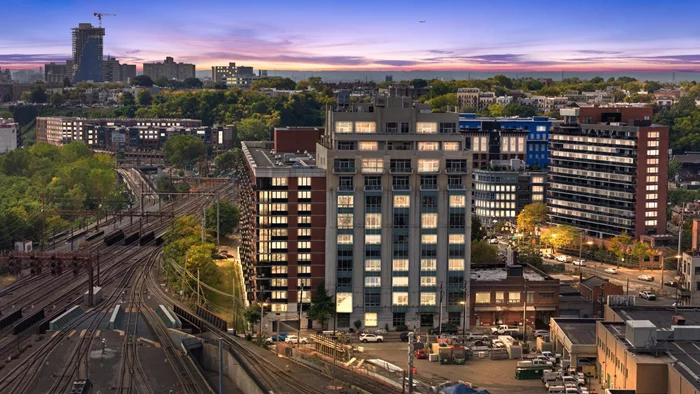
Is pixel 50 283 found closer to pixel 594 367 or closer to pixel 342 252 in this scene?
pixel 342 252

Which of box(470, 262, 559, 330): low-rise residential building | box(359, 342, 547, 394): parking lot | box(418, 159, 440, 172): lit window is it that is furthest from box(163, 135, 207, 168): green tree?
box(359, 342, 547, 394): parking lot

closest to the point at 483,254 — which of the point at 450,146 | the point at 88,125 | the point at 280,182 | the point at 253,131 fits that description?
the point at 450,146

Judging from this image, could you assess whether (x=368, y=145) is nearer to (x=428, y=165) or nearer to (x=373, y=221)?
(x=428, y=165)

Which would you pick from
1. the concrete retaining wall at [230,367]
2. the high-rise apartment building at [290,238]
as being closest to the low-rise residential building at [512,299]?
the high-rise apartment building at [290,238]

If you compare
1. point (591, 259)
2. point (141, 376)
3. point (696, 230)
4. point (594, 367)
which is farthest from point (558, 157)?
point (141, 376)

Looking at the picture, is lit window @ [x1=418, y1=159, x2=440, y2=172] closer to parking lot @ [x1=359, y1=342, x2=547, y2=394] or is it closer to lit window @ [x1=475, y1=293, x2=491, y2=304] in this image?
lit window @ [x1=475, y1=293, x2=491, y2=304]

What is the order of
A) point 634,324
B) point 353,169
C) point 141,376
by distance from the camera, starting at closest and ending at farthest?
1. point 634,324
2. point 141,376
3. point 353,169
